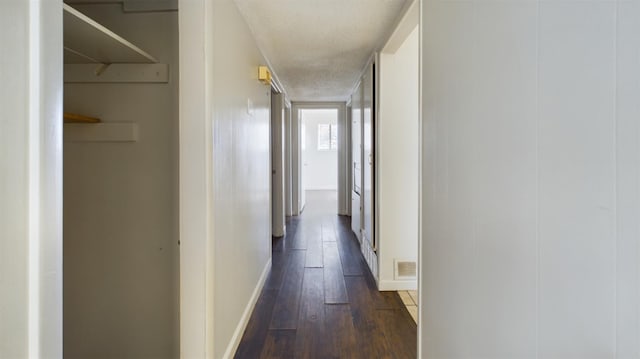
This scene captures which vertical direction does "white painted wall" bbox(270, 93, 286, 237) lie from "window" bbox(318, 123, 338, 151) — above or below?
below

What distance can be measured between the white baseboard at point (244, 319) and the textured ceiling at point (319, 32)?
2.06m

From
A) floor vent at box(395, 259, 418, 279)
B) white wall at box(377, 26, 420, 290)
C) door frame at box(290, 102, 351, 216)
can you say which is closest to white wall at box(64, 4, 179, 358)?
white wall at box(377, 26, 420, 290)

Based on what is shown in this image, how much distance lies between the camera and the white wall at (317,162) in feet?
36.2

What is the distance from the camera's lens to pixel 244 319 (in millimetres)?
2295

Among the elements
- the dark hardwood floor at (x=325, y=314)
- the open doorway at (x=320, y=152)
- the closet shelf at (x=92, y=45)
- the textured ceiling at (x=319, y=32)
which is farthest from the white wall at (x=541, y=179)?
the open doorway at (x=320, y=152)

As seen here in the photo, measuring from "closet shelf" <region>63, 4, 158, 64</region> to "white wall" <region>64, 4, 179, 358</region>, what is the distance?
138 millimetres

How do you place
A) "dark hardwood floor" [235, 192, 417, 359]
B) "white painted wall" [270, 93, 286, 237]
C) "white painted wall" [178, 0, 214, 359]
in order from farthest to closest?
"white painted wall" [270, 93, 286, 237] → "dark hardwood floor" [235, 192, 417, 359] → "white painted wall" [178, 0, 214, 359]

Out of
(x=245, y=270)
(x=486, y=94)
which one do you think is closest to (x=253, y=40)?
(x=245, y=270)

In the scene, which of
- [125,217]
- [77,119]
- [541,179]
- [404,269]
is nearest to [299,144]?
[404,269]

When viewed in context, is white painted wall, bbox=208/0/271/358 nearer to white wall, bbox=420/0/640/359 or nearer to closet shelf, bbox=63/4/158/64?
closet shelf, bbox=63/4/158/64

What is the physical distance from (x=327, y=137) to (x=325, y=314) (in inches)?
352

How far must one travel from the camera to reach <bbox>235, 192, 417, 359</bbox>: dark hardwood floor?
2057mm

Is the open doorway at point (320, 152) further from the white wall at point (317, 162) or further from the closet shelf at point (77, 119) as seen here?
the closet shelf at point (77, 119)

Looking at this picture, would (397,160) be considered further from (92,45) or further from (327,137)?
(327,137)
